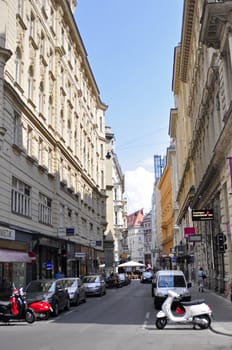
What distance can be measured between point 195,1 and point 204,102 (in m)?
8.73

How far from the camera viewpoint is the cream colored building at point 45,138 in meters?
26.4

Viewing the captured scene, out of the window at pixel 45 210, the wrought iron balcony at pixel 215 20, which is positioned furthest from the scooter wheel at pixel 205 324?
the window at pixel 45 210

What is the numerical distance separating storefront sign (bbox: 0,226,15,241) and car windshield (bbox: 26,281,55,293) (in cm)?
412

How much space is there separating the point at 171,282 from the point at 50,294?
5.85m

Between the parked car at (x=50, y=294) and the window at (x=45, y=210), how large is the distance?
11.8 meters

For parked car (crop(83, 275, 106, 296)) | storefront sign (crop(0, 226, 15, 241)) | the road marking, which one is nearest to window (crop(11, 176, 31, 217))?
storefront sign (crop(0, 226, 15, 241))

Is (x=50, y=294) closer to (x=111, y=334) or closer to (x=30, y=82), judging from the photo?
(x=111, y=334)

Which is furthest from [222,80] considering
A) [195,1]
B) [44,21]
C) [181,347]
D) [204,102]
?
[44,21]

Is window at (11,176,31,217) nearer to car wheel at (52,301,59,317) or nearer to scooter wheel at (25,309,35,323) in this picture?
car wheel at (52,301,59,317)

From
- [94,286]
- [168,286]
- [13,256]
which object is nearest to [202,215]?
[168,286]

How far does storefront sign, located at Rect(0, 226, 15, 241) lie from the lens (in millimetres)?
23797

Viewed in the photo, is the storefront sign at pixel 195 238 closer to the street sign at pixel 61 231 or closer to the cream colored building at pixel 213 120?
the cream colored building at pixel 213 120

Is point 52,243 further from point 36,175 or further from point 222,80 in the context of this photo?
point 222,80

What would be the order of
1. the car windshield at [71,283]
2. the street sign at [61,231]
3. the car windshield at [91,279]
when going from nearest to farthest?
the car windshield at [71,283], the car windshield at [91,279], the street sign at [61,231]
